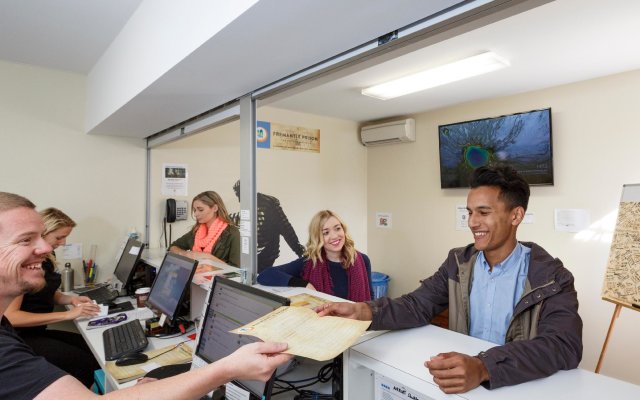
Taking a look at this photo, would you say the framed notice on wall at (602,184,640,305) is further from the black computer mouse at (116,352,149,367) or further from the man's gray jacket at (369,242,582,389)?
the black computer mouse at (116,352,149,367)

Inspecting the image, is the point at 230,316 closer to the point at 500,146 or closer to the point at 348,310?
the point at 348,310

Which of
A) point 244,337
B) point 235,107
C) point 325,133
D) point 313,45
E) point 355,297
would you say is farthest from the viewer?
point 325,133

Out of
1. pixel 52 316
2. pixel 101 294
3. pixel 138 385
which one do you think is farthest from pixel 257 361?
pixel 101 294

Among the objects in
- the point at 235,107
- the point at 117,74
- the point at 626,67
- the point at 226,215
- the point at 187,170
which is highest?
the point at 626,67

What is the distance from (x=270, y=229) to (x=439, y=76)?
2131 mm

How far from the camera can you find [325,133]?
4094mm

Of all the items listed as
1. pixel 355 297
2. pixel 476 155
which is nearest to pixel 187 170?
pixel 355 297

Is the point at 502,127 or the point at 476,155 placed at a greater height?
the point at 502,127

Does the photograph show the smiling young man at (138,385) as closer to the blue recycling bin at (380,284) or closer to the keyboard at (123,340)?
the keyboard at (123,340)

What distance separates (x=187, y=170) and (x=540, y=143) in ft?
10.3

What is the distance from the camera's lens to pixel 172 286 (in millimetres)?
1803

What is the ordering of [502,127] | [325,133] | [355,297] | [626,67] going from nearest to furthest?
[355,297], [626,67], [502,127], [325,133]

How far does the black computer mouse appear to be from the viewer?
4.83 feet

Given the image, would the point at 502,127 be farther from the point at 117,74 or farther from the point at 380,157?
the point at 117,74
